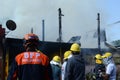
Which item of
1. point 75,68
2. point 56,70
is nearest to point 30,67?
point 75,68

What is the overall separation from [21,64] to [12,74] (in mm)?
191

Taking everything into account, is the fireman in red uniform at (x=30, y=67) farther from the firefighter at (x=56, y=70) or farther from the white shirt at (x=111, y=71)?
the firefighter at (x=56, y=70)

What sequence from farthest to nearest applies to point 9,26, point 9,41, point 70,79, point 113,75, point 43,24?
1. point 43,24
2. point 9,26
3. point 9,41
4. point 113,75
5. point 70,79

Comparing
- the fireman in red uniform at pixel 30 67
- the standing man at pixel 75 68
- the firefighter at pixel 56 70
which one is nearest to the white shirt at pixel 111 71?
the firefighter at pixel 56 70

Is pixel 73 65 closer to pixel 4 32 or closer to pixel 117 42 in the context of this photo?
pixel 4 32

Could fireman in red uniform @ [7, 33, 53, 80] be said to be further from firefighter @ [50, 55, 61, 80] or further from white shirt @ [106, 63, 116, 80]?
firefighter @ [50, 55, 61, 80]

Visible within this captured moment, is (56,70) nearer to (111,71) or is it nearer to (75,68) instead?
(111,71)

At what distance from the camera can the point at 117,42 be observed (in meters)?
69.2

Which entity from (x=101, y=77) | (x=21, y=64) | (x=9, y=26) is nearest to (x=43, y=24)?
(x=9, y=26)

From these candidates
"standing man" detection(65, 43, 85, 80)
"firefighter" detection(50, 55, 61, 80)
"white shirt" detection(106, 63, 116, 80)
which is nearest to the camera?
"standing man" detection(65, 43, 85, 80)

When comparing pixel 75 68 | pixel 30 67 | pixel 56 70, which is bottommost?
pixel 56 70

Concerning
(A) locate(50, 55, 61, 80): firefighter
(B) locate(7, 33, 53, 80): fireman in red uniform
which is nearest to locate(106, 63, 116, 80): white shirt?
(A) locate(50, 55, 61, 80): firefighter

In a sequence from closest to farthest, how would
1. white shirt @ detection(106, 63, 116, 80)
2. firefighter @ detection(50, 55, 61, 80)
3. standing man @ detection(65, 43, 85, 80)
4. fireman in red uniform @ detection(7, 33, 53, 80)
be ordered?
fireman in red uniform @ detection(7, 33, 53, 80)
standing man @ detection(65, 43, 85, 80)
white shirt @ detection(106, 63, 116, 80)
firefighter @ detection(50, 55, 61, 80)

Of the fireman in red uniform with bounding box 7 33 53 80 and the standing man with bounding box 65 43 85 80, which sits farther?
the standing man with bounding box 65 43 85 80
